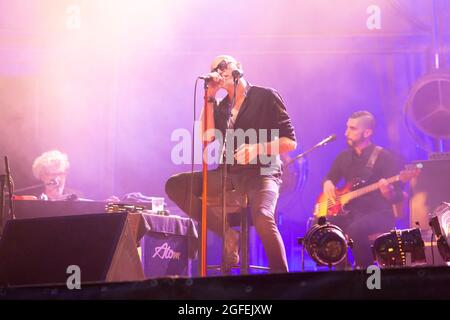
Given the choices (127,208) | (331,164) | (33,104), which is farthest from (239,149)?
(33,104)

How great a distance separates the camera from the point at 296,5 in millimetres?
8336

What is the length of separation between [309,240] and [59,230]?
6.09 feet

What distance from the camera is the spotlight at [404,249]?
437 centimetres

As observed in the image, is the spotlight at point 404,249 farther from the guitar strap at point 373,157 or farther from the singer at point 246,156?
the guitar strap at point 373,157

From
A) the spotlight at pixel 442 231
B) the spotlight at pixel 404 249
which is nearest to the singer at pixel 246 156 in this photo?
the spotlight at pixel 404 249

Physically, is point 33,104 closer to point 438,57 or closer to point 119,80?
point 119,80

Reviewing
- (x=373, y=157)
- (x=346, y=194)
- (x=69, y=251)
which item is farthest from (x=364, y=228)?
(x=69, y=251)

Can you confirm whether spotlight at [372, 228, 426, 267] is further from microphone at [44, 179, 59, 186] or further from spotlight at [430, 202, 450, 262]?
microphone at [44, 179, 59, 186]

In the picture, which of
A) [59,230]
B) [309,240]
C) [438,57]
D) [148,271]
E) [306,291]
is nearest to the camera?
[306,291]

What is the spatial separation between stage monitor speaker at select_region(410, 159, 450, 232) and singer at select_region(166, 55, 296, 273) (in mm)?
2255

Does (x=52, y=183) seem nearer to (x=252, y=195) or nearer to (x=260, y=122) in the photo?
(x=260, y=122)

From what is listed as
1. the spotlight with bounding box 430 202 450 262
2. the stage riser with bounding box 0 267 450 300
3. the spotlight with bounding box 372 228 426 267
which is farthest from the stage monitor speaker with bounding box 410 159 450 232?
the stage riser with bounding box 0 267 450 300

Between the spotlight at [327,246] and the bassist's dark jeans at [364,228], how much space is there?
191 cm

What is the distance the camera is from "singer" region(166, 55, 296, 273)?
13.6 ft
